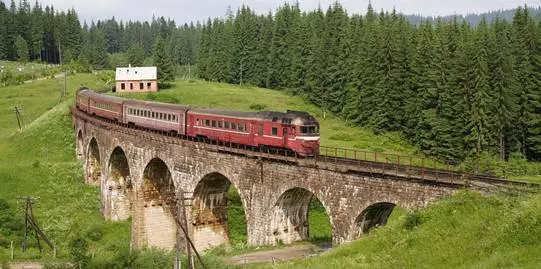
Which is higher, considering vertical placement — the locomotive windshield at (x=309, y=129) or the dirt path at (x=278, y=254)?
the locomotive windshield at (x=309, y=129)

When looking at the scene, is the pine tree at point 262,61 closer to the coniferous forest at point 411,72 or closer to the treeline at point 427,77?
the coniferous forest at point 411,72

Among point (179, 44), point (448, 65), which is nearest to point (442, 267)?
point (448, 65)

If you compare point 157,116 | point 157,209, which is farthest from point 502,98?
point 157,209

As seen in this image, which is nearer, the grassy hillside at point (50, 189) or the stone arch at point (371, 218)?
the stone arch at point (371, 218)

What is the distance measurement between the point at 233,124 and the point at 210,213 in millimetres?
8681

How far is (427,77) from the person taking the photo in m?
65.1

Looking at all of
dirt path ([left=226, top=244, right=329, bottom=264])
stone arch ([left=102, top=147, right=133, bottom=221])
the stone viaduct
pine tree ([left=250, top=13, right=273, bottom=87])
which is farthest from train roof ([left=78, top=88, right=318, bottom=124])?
pine tree ([left=250, top=13, right=273, bottom=87])

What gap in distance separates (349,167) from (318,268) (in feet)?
18.1

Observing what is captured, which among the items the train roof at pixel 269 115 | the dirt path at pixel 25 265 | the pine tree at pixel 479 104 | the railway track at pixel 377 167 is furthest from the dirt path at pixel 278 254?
the pine tree at pixel 479 104

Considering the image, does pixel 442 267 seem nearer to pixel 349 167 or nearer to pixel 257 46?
pixel 349 167

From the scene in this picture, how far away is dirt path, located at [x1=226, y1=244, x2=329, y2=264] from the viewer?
104 feet

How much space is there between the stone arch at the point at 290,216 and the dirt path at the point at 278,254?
741 mm

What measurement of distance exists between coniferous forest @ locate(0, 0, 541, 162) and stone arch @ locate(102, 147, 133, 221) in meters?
31.8

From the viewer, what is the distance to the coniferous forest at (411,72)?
57688mm
